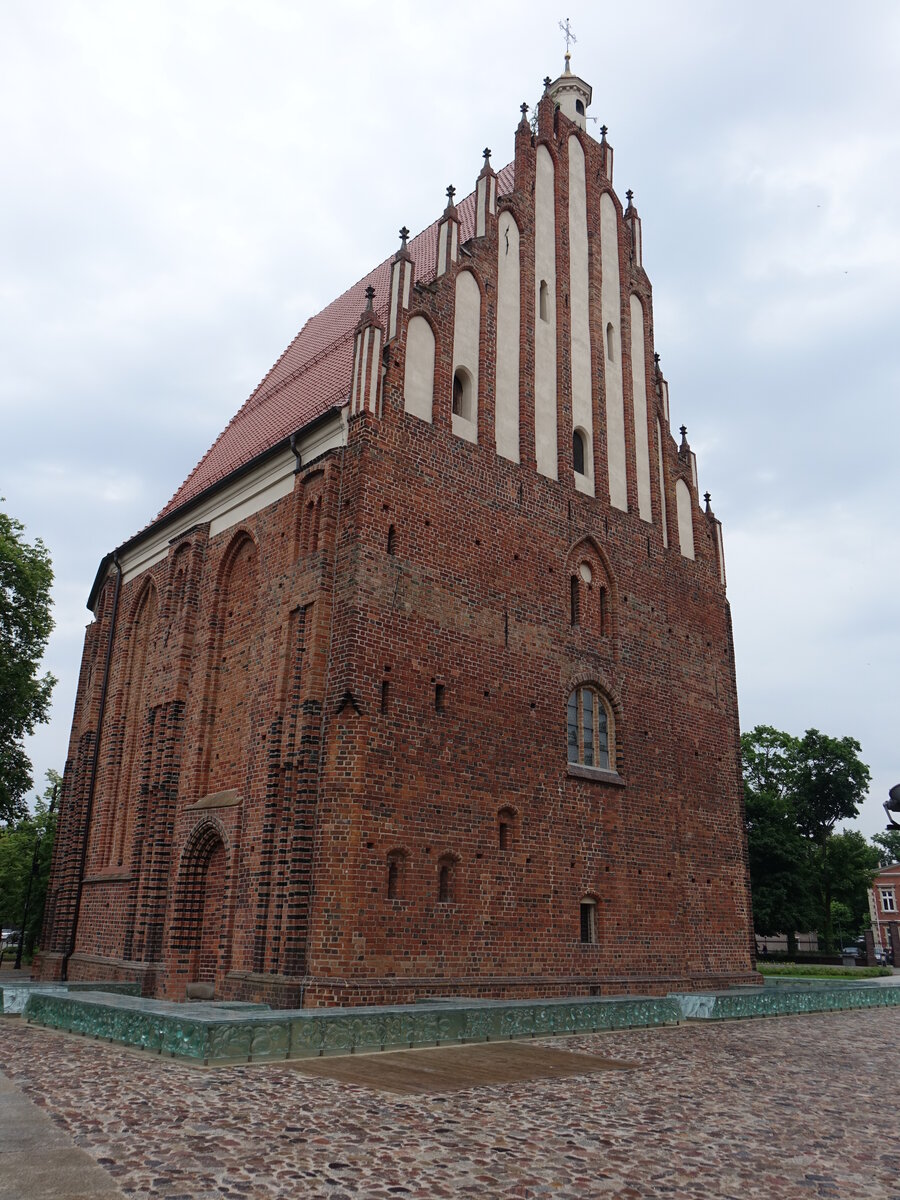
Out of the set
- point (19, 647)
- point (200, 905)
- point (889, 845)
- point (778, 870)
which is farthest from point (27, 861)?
point (889, 845)

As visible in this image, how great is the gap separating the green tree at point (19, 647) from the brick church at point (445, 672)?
8.91ft

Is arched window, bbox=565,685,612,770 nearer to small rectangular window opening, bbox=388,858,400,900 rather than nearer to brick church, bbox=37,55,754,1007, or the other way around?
brick church, bbox=37,55,754,1007

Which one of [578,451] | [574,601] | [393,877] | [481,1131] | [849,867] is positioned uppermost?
[578,451]

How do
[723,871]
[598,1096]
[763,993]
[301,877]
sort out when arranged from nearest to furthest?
[598,1096], [301,877], [763,993], [723,871]

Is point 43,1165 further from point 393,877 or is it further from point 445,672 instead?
point 445,672

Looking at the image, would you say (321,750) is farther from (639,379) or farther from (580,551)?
(639,379)

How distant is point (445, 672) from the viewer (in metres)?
15.3

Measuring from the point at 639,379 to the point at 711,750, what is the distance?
8430mm

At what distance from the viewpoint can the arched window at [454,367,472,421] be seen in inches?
677

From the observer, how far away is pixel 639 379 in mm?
21688

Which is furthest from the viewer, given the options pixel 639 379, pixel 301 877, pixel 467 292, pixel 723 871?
pixel 639 379

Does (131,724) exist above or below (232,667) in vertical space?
below

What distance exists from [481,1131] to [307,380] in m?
16.9

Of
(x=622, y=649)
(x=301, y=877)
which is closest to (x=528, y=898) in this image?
(x=301, y=877)
